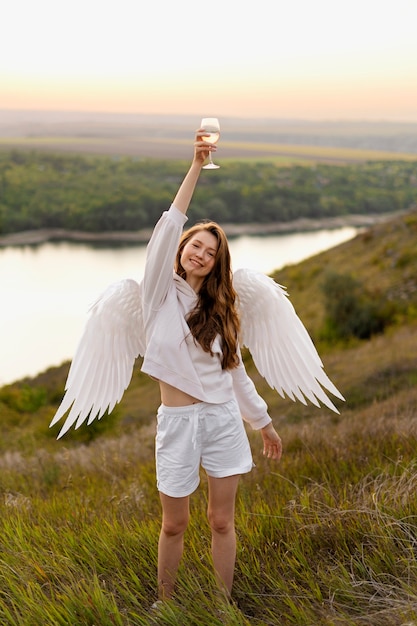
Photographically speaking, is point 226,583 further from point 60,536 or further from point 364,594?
point 60,536

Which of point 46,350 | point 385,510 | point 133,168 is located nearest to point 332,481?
point 385,510

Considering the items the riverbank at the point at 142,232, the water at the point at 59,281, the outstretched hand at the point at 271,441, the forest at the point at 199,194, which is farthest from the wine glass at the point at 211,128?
the riverbank at the point at 142,232

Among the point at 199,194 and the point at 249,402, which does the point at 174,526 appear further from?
the point at 199,194

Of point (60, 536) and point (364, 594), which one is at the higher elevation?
point (364, 594)

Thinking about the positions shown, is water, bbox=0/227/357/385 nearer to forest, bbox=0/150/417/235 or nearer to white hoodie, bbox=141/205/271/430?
forest, bbox=0/150/417/235

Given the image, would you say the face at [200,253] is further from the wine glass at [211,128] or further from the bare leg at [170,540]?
the bare leg at [170,540]

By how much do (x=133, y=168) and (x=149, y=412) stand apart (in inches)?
3456

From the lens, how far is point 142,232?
77375 mm

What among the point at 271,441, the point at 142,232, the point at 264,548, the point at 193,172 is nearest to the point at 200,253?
the point at 193,172

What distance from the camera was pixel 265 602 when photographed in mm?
2572

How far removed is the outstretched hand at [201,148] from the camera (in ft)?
7.89

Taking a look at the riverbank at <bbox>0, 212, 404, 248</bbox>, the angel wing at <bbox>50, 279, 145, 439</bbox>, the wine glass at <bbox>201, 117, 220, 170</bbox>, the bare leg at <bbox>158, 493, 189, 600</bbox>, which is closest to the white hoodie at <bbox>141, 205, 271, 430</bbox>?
the angel wing at <bbox>50, 279, 145, 439</bbox>

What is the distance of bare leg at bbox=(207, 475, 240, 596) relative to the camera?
2.57 meters

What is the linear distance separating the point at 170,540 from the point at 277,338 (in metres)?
1.01
